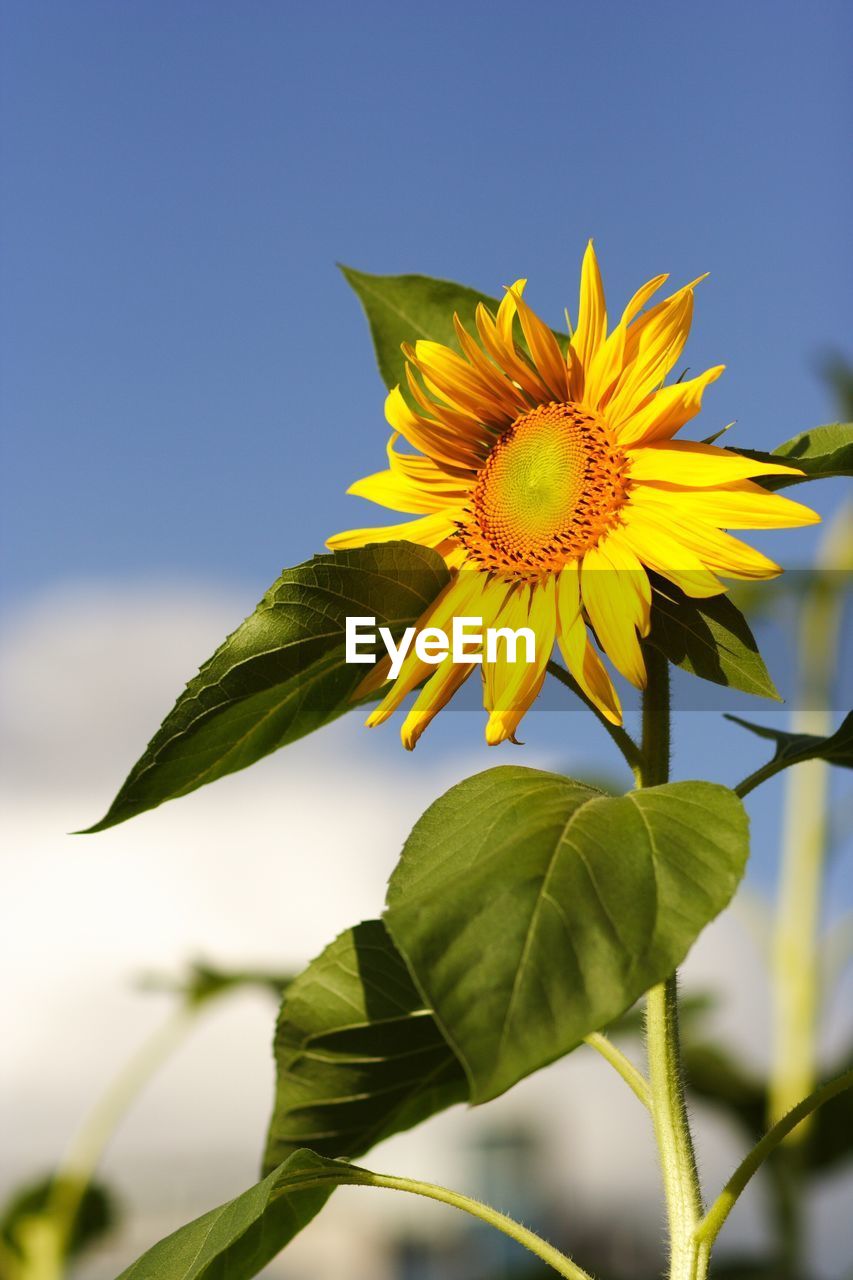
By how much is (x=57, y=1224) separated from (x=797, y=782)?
1237 mm

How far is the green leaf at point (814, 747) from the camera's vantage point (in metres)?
0.60

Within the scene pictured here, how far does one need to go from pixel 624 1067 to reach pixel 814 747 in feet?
0.56

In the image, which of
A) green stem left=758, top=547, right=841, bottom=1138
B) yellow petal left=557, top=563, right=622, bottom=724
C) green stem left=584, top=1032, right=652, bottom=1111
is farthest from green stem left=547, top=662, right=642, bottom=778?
green stem left=758, top=547, right=841, bottom=1138

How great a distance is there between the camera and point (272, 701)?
20.8 inches

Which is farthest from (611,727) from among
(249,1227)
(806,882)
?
(806,882)

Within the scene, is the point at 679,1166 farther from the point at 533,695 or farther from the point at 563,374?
the point at 563,374

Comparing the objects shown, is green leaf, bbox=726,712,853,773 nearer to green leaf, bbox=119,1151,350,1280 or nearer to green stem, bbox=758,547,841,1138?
green leaf, bbox=119,1151,350,1280

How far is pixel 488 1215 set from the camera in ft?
1.81

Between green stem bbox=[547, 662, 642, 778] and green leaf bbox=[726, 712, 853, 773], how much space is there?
77 millimetres

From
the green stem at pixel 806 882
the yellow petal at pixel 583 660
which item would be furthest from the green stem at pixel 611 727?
the green stem at pixel 806 882

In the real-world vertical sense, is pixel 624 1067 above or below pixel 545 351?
below

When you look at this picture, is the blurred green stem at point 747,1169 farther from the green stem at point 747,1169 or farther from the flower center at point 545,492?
the flower center at point 545,492

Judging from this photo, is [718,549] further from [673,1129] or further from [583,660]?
[673,1129]

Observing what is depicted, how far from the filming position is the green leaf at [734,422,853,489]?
1.71 ft
